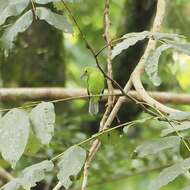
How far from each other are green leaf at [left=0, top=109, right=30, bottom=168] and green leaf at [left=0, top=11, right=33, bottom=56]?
17 cm

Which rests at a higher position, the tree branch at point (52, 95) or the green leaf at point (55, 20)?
the green leaf at point (55, 20)

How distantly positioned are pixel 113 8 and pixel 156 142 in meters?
1.88

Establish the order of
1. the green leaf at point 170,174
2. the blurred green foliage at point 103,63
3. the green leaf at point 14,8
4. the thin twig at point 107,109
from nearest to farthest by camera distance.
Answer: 1. the green leaf at point 170,174
2. the thin twig at point 107,109
3. the green leaf at point 14,8
4. the blurred green foliage at point 103,63

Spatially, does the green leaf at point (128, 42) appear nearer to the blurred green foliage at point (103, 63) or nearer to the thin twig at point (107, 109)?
the thin twig at point (107, 109)

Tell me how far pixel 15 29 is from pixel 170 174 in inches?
15.6

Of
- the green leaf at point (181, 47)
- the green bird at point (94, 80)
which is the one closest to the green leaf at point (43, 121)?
the green bird at point (94, 80)

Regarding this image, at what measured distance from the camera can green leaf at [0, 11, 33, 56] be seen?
108 centimetres

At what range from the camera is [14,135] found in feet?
3.06

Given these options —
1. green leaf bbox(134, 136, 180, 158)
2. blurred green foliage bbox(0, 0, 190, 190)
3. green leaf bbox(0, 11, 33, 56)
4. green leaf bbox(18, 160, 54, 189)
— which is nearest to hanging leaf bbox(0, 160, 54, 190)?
green leaf bbox(18, 160, 54, 189)

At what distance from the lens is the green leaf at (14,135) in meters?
0.91

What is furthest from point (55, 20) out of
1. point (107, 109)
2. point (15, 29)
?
point (107, 109)

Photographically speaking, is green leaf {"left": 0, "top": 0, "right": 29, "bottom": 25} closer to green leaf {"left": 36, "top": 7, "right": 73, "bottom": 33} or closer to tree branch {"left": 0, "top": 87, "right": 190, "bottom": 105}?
green leaf {"left": 36, "top": 7, "right": 73, "bottom": 33}

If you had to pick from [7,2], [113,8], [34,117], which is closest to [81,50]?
[113,8]

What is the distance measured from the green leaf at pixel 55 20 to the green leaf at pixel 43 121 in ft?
0.51
